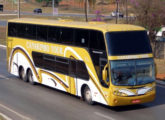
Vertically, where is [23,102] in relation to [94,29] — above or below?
below

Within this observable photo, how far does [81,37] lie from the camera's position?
1698cm

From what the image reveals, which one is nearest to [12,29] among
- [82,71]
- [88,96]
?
[82,71]

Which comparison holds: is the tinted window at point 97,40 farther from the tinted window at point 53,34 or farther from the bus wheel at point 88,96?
the tinted window at point 53,34

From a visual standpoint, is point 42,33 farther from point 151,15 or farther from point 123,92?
point 151,15

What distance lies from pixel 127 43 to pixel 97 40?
113cm

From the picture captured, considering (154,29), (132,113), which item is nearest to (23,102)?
(132,113)

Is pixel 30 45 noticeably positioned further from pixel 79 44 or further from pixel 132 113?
pixel 132 113

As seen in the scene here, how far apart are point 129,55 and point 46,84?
5726 mm

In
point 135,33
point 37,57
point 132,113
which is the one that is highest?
point 135,33

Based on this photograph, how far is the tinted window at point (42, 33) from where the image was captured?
64.2 feet

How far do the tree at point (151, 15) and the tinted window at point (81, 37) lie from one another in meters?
18.2

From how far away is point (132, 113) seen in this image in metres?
15.3

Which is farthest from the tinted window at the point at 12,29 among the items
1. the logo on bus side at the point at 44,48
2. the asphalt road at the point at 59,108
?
the asphalt road at the point at 59,108

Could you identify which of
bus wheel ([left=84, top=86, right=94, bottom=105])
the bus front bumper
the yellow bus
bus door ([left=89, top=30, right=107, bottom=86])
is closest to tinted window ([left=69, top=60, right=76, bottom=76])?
the yellow bus
